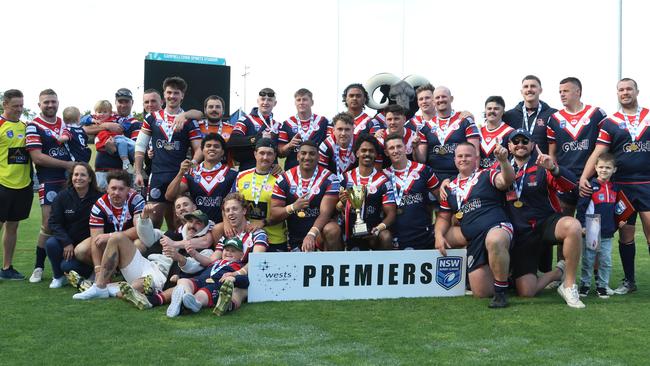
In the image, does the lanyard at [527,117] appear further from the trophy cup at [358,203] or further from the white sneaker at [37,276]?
the white sneaker at [37,276]

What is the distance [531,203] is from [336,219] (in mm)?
1688

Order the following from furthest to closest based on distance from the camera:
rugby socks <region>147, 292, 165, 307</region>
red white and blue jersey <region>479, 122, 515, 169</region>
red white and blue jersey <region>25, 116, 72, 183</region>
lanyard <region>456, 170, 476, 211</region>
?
red white and blue jersey <region>25, 116, 72, 183</region> < red white and blue jersey <region>479, 122, 515, 169</region> < lanyard <region>456, 170, 476, 211</region> < rugby socks <region>147, 292, 165, 307</region>

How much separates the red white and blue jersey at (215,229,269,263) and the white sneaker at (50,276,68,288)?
1.60 m

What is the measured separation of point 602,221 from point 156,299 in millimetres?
3748

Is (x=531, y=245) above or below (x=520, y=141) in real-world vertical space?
below

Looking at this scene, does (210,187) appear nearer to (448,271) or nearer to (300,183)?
(300,183)

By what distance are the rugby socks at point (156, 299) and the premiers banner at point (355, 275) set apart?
2.22 feet

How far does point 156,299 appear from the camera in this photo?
16.6 feet

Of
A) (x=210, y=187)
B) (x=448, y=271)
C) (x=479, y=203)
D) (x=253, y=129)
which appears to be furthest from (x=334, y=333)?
(x=253, y=129)

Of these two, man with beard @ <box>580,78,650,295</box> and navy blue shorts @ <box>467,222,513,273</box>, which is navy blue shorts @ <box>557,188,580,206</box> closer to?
man with beard @ <box>580,78,650,295</box>

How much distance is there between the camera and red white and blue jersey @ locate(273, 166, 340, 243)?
5.89 meters

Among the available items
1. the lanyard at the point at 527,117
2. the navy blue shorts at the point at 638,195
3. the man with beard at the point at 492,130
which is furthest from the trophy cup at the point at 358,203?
the navy blue shorts at the point at 638,195

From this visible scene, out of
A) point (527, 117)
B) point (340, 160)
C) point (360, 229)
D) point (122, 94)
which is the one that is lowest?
point (360, 229)

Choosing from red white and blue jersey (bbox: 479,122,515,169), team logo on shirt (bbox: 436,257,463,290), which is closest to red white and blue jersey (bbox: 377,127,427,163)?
red white and blue jersey (bbox: 479,122,515,169)
